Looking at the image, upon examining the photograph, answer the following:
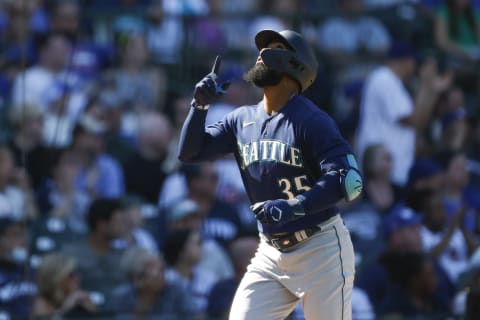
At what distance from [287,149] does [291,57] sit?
1.38 feet

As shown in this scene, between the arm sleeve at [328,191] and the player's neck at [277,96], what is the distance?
0.46 m

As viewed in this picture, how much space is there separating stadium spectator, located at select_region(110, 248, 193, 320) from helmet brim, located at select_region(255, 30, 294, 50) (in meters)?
2.89

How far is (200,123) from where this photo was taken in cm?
469

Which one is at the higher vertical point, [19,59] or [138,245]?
[19,59]

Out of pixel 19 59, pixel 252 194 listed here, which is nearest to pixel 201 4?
pixel 19 59

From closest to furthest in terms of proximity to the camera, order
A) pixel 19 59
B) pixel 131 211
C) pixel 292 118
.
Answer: pixel 292 118 < pixel 131 211 < pixel 19 59

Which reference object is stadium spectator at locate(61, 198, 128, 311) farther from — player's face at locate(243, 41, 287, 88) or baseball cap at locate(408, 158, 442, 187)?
player's face at locate(243, 41, 287, 88)

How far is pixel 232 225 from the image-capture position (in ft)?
25.6

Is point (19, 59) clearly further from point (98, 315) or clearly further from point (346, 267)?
point (346, 267)

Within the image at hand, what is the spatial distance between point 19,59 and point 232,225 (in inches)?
95.2

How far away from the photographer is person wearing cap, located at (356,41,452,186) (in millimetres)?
8398

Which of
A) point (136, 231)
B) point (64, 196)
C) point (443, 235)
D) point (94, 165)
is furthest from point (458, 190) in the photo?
point (64, 196)

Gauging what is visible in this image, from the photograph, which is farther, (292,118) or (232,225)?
(232,225)

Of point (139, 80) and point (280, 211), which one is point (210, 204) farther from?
point (280, 211)
